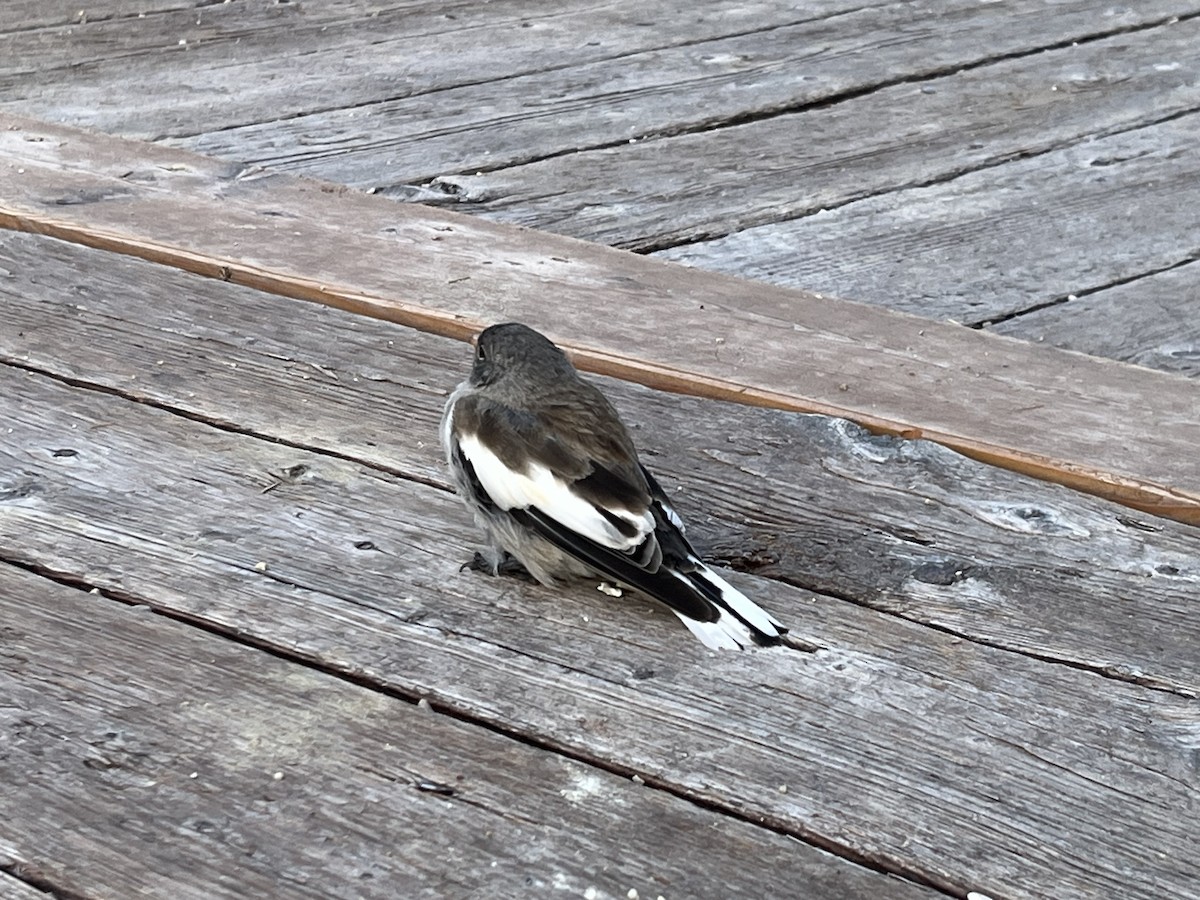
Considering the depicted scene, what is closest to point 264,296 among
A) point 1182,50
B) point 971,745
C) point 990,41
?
point 971,745

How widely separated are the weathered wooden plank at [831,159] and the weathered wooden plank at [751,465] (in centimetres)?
83

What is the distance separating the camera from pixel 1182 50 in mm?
5207

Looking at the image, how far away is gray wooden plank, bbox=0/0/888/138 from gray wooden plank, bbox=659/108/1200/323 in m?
1.37

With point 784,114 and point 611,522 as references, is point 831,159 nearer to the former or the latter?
point 784,114

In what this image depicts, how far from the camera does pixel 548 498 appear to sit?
229 cm

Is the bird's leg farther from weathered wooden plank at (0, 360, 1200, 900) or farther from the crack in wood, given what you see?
the crack in wood

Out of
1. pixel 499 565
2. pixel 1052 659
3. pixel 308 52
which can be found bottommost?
pixel 1052 659

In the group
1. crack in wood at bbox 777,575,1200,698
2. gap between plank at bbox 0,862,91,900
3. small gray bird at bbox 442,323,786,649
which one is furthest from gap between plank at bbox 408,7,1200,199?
gap between plank at bbox 0,862,91,900

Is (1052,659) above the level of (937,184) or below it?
below

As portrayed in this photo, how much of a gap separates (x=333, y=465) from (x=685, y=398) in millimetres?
646

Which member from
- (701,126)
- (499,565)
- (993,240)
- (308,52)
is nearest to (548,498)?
(499,565)

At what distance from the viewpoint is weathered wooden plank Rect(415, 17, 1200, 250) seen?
374 centimetres

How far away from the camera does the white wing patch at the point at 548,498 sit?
2.21 meters

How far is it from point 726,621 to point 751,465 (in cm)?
52
